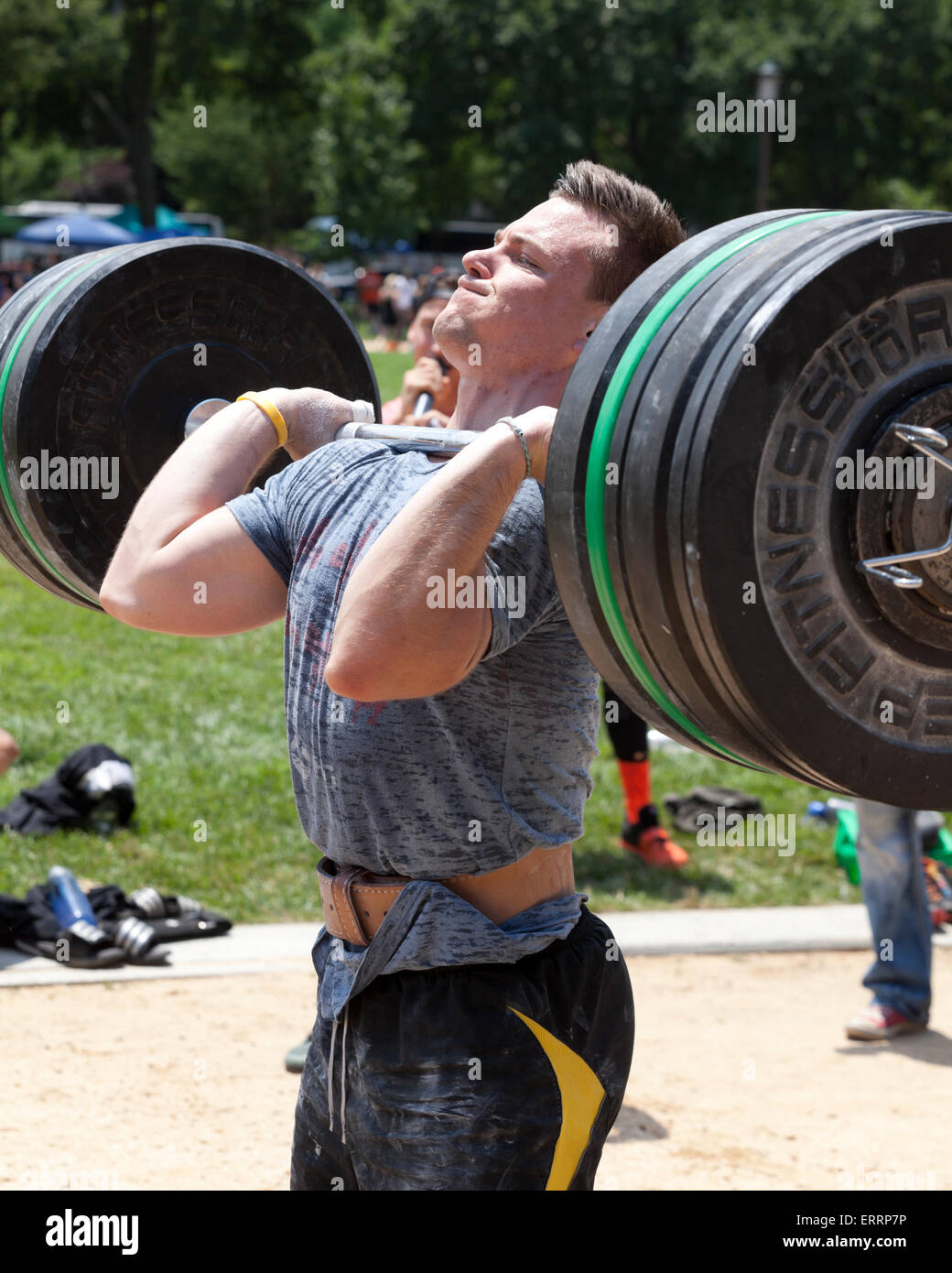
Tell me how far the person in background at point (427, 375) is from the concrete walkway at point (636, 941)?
182 cm

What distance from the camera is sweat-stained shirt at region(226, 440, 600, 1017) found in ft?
6.54

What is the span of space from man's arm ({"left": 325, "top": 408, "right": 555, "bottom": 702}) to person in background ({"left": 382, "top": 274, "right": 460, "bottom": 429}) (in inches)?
125

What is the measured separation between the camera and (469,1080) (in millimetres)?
1992

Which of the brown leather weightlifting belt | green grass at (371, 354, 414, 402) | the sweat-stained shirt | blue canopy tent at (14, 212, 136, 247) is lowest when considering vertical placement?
the brown leather weightlifting belt

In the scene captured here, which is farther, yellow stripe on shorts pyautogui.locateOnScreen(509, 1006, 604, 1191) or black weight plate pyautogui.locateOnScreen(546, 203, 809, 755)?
yellow stripe on shorts pyautogui.locateOnScreen(509, 1006, 604, 1191)

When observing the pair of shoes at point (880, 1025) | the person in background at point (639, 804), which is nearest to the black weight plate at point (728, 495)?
the pair of shoes at point (880, 1025)

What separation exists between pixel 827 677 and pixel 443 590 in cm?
45

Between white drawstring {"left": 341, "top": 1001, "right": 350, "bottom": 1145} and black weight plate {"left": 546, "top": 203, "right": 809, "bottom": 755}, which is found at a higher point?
black weight plate {"left": 546, "top": 203, "right": 809, "bottom": 755}

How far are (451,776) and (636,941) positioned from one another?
3816 millimetres

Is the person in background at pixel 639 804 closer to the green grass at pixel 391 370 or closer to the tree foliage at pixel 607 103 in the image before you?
the green grass at pixel 391 370

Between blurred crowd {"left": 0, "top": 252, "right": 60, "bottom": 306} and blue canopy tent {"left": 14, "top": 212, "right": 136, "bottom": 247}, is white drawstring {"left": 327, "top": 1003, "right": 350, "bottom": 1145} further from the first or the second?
blue canopy tent {"left": 14, "top": 212, "right": 136, "bottom": 247}

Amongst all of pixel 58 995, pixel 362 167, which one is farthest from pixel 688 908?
pixel 362 167

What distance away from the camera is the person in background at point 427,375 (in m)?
5.16

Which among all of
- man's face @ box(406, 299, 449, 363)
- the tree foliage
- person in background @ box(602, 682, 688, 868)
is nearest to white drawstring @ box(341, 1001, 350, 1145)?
man's face @ box(406, 299, 449, 363)
